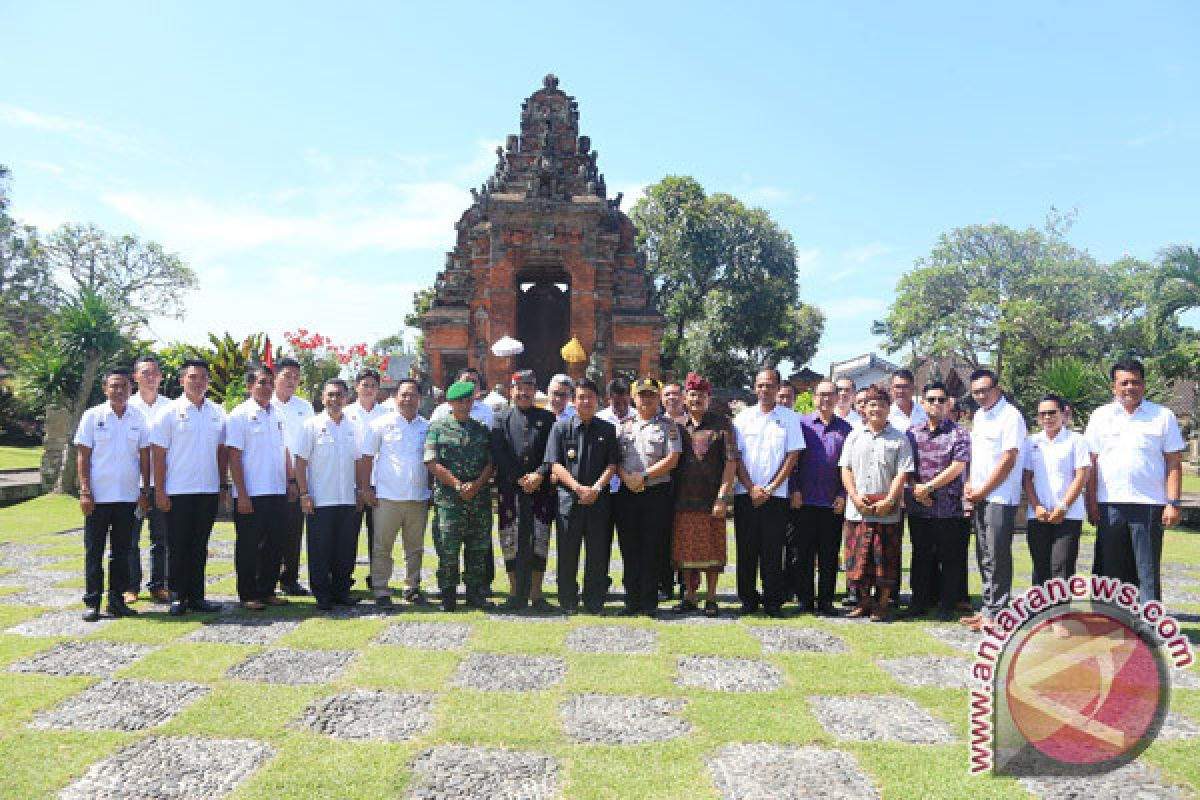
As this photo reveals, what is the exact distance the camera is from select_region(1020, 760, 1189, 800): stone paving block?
286 centimetres

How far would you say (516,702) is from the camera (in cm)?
381

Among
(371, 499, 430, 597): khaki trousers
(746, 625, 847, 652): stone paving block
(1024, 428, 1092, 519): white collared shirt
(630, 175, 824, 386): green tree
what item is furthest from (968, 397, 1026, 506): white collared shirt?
(630, 175, 824, 386): green tree

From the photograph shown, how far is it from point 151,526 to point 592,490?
3.75 metres

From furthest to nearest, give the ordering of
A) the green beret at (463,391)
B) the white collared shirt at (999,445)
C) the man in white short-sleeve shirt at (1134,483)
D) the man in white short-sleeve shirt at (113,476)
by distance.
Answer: the green beret at (463,391)
the man in white short-sleeve shirt at (113,476)
the white collared shirt at (999,445)
the man in white short-sleeve shirt at (1134,483)

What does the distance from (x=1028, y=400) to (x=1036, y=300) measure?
580 inches

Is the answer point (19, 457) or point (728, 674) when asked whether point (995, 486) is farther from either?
point (19, 457)

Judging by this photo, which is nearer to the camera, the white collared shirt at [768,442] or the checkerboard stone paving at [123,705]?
the checkerboard stone paving at [123,705]

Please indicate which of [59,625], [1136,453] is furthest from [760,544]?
[59,625]

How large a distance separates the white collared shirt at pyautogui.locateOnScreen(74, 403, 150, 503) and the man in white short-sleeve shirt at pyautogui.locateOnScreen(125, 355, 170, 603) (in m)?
0.15

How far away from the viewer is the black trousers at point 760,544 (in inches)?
230

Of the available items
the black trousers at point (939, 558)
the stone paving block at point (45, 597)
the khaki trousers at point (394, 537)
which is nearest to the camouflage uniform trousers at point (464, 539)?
the khaki trousers at point (394, 537)

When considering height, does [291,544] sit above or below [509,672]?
above

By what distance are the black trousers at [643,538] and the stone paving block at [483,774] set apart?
8.75ft

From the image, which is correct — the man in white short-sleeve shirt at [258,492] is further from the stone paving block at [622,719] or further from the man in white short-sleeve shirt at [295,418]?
the stone paving block at [622,719]
